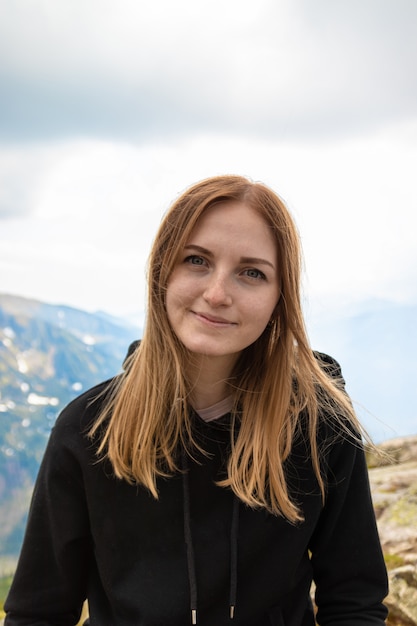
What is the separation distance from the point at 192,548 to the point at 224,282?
1.24 meters

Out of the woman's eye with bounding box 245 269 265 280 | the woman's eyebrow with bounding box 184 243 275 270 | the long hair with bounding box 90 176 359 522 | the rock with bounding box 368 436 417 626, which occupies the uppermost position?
the woman's eyebrow with bounding box 184 243 275 270

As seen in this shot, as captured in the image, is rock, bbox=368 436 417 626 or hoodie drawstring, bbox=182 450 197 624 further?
rock, bbox=368 436 417 626

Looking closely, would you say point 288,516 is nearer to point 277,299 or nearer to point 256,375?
point 256,375

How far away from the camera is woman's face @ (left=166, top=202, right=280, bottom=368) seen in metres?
2.76

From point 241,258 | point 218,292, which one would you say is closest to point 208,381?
point 218,292

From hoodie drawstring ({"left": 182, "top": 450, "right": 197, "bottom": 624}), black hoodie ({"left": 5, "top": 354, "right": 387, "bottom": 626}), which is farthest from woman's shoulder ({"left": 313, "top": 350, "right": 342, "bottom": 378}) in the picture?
hoodie drawstring ({"left": 182, "top": 450, "right": 197, "bottom": 624})

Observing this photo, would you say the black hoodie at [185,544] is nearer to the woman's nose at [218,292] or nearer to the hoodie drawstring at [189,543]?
the hoodie drawstring at [189,543]

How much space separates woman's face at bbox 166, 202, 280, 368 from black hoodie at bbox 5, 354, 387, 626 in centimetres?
49

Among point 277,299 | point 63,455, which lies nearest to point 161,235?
point 277,299

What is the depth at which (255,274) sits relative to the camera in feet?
9.34

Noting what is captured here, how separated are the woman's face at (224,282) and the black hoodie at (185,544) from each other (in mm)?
489

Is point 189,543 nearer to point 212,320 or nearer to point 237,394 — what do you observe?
point 237,394

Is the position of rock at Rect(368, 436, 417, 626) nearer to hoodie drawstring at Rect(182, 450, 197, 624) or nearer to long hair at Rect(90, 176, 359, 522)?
long hair at Rect(90, 176, 359, 522)

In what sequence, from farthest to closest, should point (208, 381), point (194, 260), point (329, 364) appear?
point (329, 364), point (208, 381), point (194, 260)
